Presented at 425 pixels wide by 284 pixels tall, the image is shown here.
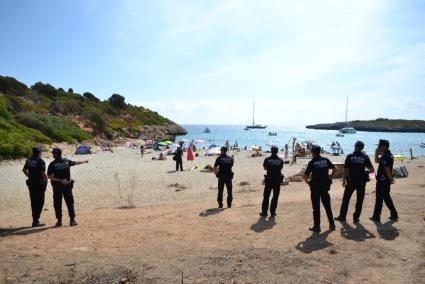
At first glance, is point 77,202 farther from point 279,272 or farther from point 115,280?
point 279,272

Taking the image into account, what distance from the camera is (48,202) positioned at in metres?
13.7

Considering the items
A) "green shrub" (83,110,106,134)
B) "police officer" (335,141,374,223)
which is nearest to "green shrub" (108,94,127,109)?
"green shrub" (83,110,106,134)

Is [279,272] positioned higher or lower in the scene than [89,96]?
lower

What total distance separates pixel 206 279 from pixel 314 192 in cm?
356

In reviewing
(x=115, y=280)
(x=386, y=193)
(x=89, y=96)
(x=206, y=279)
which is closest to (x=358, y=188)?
(x=386, y=193)

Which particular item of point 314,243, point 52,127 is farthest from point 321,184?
point 52,127

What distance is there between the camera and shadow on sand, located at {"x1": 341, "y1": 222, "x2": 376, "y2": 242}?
7414 millimetres

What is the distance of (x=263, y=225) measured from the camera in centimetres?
857

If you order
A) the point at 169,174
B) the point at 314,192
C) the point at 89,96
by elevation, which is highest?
the point at 89,96

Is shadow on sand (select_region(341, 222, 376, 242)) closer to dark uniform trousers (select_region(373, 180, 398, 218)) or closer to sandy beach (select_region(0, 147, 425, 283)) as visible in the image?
sandy beach (select_region(0, 147, 425, 283))

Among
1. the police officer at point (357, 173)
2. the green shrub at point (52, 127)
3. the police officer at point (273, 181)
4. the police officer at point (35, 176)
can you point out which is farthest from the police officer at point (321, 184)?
the green shrub at point (52, 127)

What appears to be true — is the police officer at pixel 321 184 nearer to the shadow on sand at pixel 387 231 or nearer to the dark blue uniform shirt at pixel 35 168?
the shadow on sand at pixel 387 231

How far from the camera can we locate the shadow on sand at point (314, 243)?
678 cm

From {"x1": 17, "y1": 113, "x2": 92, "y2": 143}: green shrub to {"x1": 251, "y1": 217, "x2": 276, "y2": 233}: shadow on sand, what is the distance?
41685 mm
